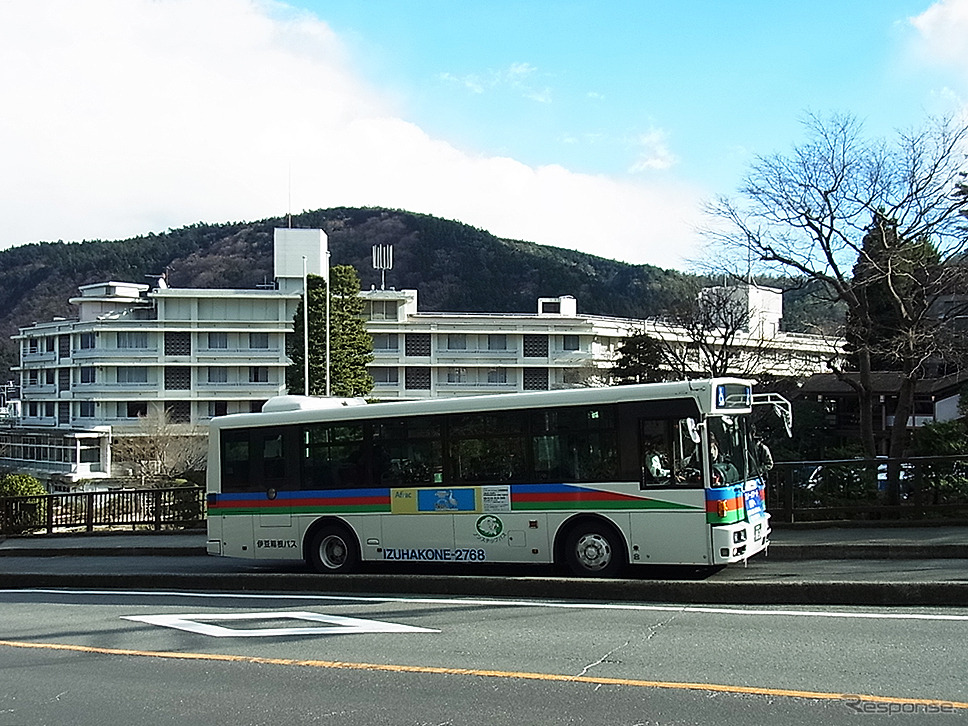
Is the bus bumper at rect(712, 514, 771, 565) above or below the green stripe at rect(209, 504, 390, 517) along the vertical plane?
below

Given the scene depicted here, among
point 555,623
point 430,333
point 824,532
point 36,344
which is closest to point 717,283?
point 824,532

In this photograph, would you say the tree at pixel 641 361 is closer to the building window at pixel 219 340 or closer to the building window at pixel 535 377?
the building window at pixel 535 377

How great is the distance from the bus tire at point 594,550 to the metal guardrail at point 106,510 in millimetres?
11981

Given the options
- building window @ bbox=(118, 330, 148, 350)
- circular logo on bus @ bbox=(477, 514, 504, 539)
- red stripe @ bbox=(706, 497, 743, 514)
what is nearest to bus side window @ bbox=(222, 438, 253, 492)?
circular logo on bus @ bbox=(477, 514, 504, 539)

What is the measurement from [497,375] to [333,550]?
213ft

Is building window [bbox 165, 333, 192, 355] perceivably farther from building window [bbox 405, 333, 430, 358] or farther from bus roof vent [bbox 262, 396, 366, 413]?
bus roof vent [bbox 262, 396, 366, 413]

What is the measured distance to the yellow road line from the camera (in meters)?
6.80

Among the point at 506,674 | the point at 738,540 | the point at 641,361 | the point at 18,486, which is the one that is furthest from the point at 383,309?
the point at 506,674

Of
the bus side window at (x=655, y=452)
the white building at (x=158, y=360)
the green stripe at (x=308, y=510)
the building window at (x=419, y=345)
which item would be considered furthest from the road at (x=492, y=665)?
the building window at (x=419, y=345)

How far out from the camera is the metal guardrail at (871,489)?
16.5 m

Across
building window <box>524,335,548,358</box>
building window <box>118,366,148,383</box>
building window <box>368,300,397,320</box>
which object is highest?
building window <box>368,300,397,320</box>

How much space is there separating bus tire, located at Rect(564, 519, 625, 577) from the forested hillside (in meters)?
117

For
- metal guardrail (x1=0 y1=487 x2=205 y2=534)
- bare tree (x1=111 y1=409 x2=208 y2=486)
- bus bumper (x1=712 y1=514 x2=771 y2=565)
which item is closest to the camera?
bus bumper (x1=712 y1=514 x2=771 y2=565)

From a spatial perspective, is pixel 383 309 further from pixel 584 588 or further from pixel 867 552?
pixel 584 588
